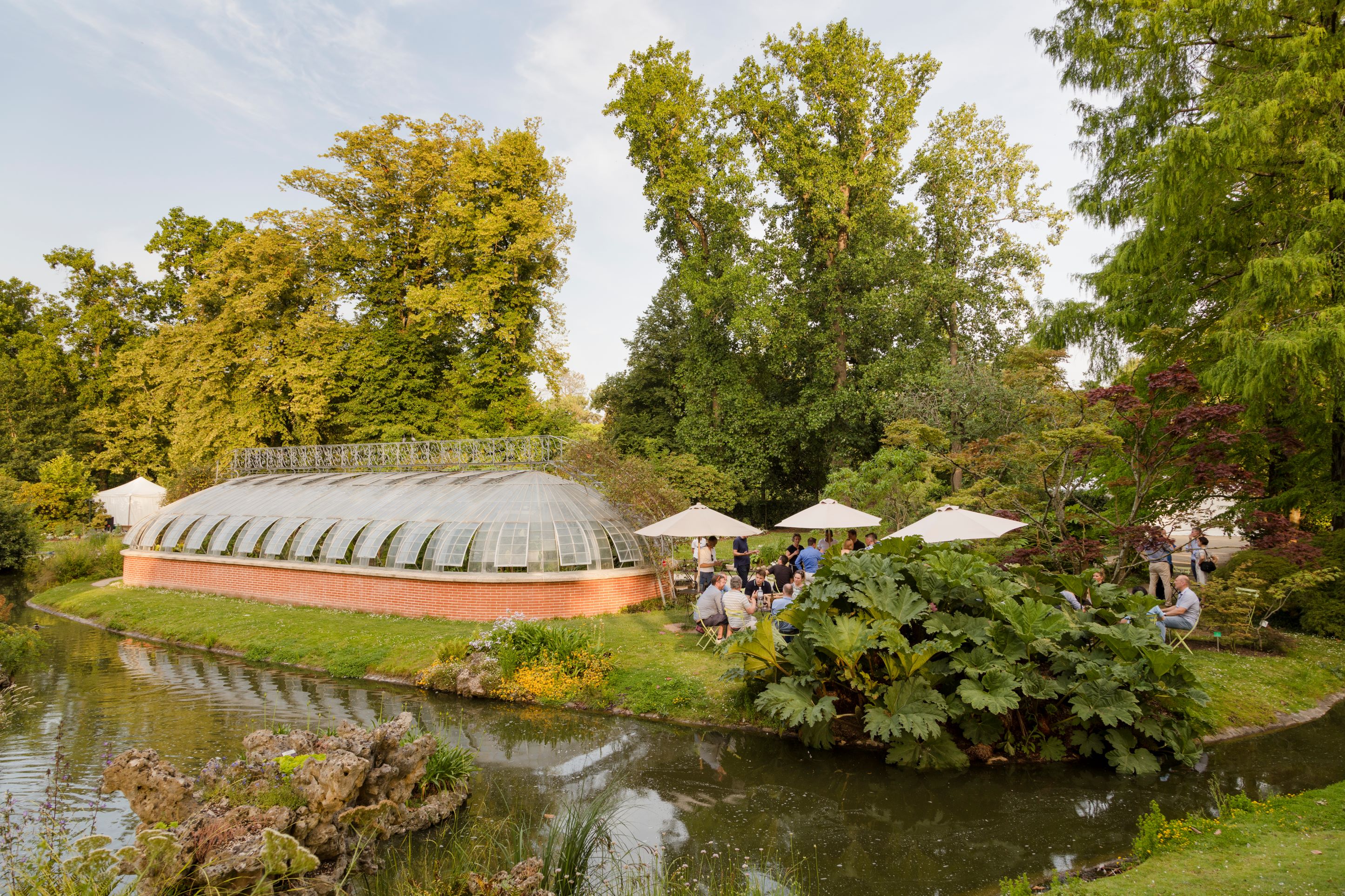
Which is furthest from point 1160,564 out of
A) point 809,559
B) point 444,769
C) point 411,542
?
point 411,542

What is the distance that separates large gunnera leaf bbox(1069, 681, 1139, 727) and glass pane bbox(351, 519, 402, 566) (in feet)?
50.2

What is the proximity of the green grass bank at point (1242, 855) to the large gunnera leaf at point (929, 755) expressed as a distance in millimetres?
2076

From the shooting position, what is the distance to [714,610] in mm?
12773

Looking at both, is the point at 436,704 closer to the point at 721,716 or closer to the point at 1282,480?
the point at 721,716

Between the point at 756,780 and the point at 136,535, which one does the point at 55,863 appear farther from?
the point at 136,535

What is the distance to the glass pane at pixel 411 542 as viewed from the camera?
17203mm

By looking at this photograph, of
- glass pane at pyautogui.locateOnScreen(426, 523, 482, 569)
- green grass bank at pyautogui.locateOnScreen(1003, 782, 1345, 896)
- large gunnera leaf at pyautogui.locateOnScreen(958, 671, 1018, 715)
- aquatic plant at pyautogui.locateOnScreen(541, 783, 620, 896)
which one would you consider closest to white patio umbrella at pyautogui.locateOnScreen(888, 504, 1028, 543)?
large gunnera leaf at pyautogui.locateOnScreen(958, 671, 1018, 715)

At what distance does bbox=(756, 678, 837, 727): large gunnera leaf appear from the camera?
327 inches

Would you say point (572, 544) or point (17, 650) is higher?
point (572, 544)

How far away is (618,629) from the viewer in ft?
48.6

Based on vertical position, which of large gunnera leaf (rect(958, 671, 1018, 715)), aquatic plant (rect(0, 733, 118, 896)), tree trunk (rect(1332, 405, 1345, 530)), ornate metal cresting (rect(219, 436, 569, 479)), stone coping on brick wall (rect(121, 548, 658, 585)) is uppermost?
ornate metal cresting (rect(219, 436, 569, 479))

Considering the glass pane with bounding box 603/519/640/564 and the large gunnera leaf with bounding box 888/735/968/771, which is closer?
the large gunnera leaf with bounding box 888/735/968/771

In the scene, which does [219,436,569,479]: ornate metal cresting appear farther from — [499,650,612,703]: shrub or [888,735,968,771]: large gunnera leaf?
[888,735,968,771]: large gunnera leaf

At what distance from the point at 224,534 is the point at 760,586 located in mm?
17507
